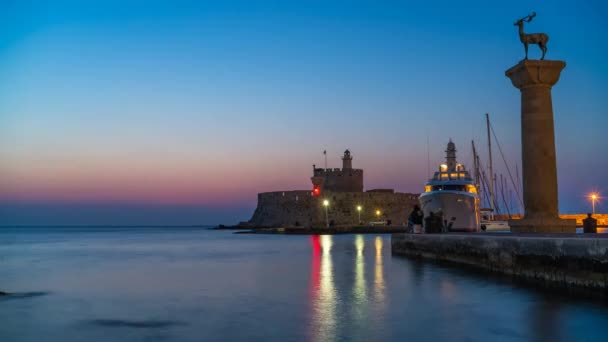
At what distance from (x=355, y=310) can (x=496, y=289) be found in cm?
256

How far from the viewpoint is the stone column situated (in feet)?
38.2

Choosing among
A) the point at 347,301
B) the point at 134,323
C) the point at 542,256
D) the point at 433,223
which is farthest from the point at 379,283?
the point at 433,223

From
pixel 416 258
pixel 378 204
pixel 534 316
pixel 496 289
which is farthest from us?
pixel 378 204

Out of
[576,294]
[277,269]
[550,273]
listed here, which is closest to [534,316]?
[576,294]

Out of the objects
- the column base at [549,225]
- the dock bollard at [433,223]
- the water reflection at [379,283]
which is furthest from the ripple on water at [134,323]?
the dock bollard at [433,223]

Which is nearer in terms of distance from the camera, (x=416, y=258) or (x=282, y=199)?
(x=416, y=258)

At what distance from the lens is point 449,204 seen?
18016mm

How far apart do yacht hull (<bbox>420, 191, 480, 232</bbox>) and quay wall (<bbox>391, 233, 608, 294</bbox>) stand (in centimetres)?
564

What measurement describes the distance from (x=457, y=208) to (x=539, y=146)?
258 inches

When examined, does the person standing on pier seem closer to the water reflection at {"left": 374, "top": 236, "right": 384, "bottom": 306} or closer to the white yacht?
the white yacht

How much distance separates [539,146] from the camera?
11.7 m

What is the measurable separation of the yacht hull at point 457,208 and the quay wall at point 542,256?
5.64m

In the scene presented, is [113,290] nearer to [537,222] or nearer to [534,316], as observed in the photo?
[534,316]

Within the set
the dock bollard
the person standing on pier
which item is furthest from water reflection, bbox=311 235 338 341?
the dock bollard
